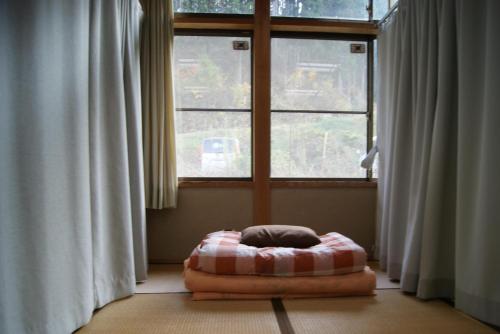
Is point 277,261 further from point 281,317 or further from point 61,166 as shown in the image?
point 61,166

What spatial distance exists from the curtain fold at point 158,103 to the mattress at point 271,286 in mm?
950

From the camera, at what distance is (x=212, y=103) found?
9.77ft

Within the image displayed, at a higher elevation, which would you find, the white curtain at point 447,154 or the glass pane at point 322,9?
the glass pane at point 322,9

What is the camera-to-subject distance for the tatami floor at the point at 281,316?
1617 millimetres

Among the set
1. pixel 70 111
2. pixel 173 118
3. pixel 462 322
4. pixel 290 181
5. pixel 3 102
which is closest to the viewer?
pixel 3 102

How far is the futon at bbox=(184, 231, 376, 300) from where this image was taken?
6.52 feet

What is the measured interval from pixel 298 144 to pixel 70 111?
6.79 feet

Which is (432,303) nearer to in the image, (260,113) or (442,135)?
(442,135)

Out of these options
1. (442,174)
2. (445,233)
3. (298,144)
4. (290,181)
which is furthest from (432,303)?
(298,144)

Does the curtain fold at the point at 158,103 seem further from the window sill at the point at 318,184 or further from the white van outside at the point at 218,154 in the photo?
the window sill at the point at 318,184

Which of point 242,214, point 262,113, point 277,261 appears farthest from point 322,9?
point 277,261

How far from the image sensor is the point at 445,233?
1.99 m

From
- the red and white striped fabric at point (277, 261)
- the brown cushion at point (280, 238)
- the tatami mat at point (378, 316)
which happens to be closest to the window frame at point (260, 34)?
the brown cushion at point (280, 238)

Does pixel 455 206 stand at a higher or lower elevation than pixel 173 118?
lower
